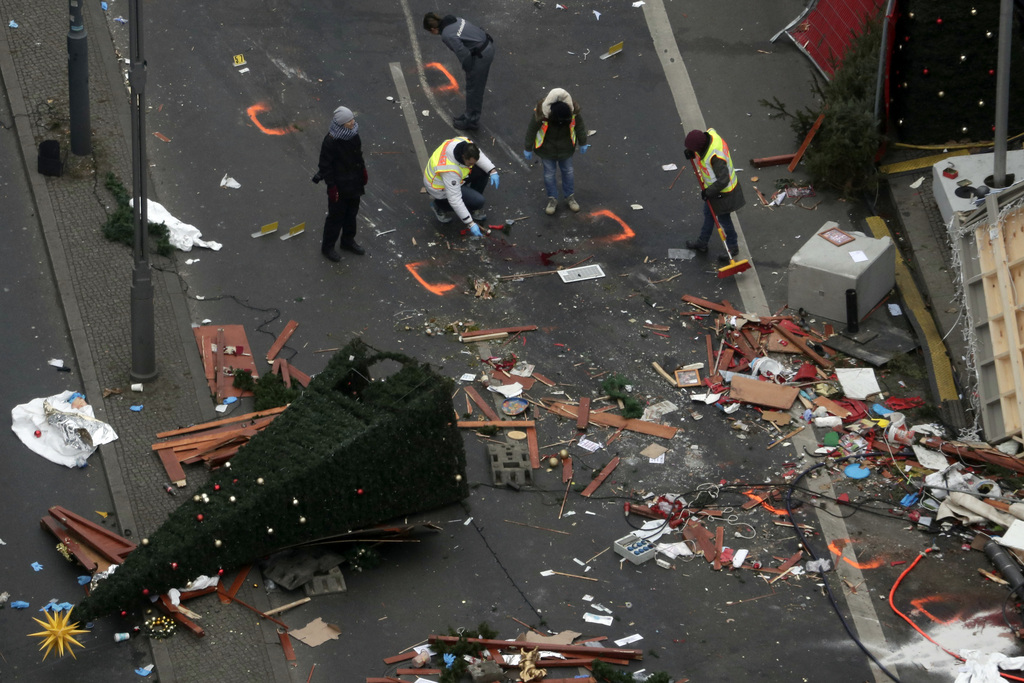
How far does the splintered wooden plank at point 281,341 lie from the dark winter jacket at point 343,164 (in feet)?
5.05

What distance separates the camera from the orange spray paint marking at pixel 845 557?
10648mm

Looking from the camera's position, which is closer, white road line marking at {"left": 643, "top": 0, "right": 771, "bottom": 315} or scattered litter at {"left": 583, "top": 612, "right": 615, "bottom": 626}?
scattered litter at {"left": 583, "top": 612, "right": 615, "bottom": 626}

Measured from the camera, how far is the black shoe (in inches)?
546

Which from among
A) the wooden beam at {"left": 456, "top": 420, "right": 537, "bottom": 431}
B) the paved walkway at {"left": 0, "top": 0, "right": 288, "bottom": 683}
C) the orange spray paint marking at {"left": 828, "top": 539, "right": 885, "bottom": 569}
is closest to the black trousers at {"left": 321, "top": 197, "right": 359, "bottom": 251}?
the paved walkway at {"left": 0, "top": 0, "right": 288, "bottom": 683}

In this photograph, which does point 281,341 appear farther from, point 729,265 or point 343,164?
point 729,265

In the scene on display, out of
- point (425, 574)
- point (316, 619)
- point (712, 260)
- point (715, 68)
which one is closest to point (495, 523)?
point (425, 574)

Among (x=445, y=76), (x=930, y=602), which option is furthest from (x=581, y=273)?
(x=930, y=602)

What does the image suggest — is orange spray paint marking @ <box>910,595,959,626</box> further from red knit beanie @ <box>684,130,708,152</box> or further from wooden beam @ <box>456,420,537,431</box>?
red knit beanie @ <box>684,130,708,152</box>

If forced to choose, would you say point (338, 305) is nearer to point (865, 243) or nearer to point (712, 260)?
point (712, 260)

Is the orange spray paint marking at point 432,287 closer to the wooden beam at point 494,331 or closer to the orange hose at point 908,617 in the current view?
the wooden beam at point 494,331

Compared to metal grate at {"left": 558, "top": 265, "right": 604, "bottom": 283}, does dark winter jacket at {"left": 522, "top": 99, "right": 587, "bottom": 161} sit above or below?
above

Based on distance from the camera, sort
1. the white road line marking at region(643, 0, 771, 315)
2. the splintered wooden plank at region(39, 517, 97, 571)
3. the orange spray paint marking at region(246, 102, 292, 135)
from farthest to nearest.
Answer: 1. the orange spray paint marking at region(246, 102, 292, 135)
2. the white road line marking at region(643, 0, 771, 315)
3. the splintered wooden plank at region(39, 517, 97, 571)

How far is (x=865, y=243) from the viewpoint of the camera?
43.5 feet

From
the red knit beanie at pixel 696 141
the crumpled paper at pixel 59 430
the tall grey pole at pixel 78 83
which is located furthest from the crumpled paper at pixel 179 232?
the red knit beanie at pixel 696 141
